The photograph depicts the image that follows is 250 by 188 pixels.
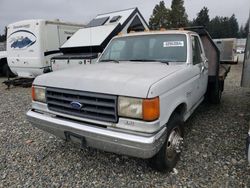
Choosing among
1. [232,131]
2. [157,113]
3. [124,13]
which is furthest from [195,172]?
[124,13]

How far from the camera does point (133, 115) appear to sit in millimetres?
2502

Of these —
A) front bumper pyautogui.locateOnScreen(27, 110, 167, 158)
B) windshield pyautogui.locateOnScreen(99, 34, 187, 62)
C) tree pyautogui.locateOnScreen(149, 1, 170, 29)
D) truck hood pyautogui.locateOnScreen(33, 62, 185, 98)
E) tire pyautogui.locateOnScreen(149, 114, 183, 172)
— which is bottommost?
tire pyautogui.locateOnScreen(149, 114, 183, 172)

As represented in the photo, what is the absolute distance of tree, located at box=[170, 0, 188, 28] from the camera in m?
43.8

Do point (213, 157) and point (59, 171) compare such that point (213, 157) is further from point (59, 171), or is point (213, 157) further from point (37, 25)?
point (37, 25)

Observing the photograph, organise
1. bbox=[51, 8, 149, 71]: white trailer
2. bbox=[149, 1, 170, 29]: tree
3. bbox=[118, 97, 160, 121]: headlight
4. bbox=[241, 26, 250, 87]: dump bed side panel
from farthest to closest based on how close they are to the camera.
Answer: bbox=[149, 1, 170, 29]: tree < bbox=[51, 8, 149, 71]: white trailer < bbox=[241, 26, 250, 87]: dump bed side panel < bbox=[118, 97, 160, 121]: headlight

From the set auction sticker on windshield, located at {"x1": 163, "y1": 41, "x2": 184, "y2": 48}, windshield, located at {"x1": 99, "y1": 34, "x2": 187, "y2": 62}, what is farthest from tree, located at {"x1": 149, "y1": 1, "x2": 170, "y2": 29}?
auction sticker on windshield, located at {"x1": 163, "y1": 41, "x2": 184, "y2": 48}

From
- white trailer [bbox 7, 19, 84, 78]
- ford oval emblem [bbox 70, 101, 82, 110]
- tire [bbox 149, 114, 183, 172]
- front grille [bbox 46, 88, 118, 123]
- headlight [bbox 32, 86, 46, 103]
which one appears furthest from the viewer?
white trailer [bbox 7, 19, 84, 78]

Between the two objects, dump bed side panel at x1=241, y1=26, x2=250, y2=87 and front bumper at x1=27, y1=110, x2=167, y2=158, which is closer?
front bumper at x1=27, y1=110, x2=167, y2=158

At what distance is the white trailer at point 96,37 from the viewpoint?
7.41 m

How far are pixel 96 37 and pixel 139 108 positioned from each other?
585 cm

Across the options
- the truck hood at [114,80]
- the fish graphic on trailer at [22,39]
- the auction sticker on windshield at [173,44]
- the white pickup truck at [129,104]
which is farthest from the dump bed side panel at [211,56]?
the fish graphic on trailer at [22,39]

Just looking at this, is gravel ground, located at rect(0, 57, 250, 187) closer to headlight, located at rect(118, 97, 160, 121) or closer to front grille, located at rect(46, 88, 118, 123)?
front grille, located at rect(46, 88, 118, 123)

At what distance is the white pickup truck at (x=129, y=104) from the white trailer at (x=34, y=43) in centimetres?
616

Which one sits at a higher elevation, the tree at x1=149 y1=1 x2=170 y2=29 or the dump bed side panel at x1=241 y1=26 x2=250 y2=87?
the tree at x1=149 y1=1 x2=170 y2=29
